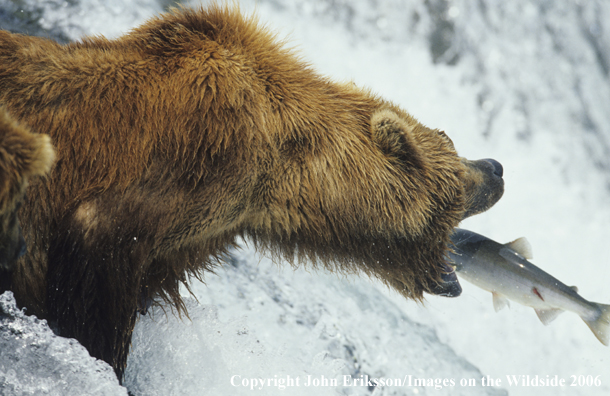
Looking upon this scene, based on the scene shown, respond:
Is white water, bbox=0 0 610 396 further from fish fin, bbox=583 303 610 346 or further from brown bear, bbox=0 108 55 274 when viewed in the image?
brown bear, bbox=0 108 55 274

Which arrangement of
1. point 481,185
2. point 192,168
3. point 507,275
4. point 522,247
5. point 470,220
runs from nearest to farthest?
point 192,168, point 481,185, point 507,275, point 522,247, point 470,220

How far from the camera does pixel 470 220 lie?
5.00m

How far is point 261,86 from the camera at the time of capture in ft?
6.55

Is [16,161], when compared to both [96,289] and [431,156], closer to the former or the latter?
[96,289]

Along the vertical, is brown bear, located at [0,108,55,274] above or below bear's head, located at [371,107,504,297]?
below

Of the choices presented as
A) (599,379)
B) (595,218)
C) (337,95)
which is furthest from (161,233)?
(595,218)

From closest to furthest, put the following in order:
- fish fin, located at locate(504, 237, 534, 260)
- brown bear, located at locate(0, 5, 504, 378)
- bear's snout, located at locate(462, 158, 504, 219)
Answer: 1. brown bear, located at locate(0, 5, 504, 378)
2. bear's snout, located at locate(462, 158, 504, 219)
3. fish fin, located at locate(504, 237, 534, 260)

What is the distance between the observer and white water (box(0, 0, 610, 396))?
11.1 ft

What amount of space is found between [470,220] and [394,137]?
317cm

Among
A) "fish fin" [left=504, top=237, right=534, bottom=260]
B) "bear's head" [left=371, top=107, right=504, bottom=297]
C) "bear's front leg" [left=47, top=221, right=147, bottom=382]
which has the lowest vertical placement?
"bear's front leg" [left=47, top=221, right=147, bottom=382]

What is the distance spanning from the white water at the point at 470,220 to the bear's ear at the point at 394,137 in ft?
5.15

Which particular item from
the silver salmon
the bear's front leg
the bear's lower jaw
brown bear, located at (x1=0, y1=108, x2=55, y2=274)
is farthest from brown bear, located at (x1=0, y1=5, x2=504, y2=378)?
the silver salmon

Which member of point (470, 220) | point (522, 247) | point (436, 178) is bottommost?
point (470, 220)

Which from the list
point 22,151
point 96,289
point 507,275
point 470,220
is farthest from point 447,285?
point 470,220
